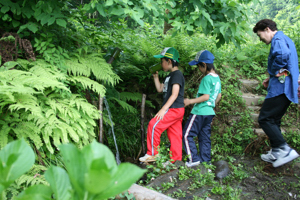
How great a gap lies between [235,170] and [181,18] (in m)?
2.51

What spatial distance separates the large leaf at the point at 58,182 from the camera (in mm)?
384

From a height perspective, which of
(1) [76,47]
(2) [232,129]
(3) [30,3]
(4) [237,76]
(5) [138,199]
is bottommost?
(2) [232,129]

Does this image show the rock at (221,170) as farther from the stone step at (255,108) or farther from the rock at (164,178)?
the stone step at (255,108)

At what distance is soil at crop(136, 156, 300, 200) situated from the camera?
9.98 feet

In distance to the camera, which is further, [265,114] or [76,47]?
[76,47]

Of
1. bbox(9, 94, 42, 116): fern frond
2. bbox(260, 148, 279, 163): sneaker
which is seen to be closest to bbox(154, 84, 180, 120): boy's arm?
bbox(260, 148, 279, 163): sneaker

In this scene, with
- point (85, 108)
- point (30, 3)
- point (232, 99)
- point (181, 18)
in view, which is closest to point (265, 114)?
point (232, 99)

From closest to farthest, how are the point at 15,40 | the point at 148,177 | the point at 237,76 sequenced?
the point at 15,40
the point at 148,177
the point at 237,76

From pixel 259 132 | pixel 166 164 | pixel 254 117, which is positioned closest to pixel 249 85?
pixel 254 117

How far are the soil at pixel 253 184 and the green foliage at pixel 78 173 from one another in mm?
2677

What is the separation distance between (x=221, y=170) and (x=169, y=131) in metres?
1.03

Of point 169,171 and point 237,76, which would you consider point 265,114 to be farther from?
point 237,76

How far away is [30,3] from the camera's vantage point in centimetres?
305

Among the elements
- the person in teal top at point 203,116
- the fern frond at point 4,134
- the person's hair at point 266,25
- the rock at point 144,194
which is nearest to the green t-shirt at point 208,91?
the person in teal top at point 203,116
